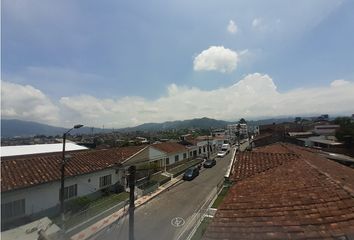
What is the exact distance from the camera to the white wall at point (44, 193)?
49.3ft

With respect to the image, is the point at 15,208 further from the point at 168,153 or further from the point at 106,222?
the point at 168,153

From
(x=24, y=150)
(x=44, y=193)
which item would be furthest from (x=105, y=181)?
(x=24, y=150)

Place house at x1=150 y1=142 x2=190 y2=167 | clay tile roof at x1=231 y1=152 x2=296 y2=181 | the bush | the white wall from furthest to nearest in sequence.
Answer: house at x1=150 y1=142 x2=190 y2=167, the bush, the white wall, clay tile roof at x1=231 y1=152 x2=296 y2=181

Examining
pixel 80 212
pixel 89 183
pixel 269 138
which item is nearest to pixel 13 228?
pixel 80 212

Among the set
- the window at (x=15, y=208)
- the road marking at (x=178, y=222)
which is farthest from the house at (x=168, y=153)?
the window at (x=15, y=208)

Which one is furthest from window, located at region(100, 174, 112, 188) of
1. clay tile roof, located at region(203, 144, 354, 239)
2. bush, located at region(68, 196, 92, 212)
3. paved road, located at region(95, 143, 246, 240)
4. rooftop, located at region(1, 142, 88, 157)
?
clay tile roof, located at region(203, 144, 354, 239)

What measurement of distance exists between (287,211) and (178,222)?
1343cm

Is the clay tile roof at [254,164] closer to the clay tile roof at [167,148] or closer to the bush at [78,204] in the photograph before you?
the bush at [78,204]

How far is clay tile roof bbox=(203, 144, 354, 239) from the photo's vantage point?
5.27m

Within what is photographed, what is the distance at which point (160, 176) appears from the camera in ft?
106

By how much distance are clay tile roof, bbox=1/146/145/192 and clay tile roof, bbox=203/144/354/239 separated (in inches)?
415

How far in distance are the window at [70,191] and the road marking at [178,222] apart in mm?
8356

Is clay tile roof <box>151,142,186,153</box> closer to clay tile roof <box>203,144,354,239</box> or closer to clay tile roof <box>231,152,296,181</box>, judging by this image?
clay tile roof <box>231,152,296,181</box>

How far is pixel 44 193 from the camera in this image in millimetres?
17016
